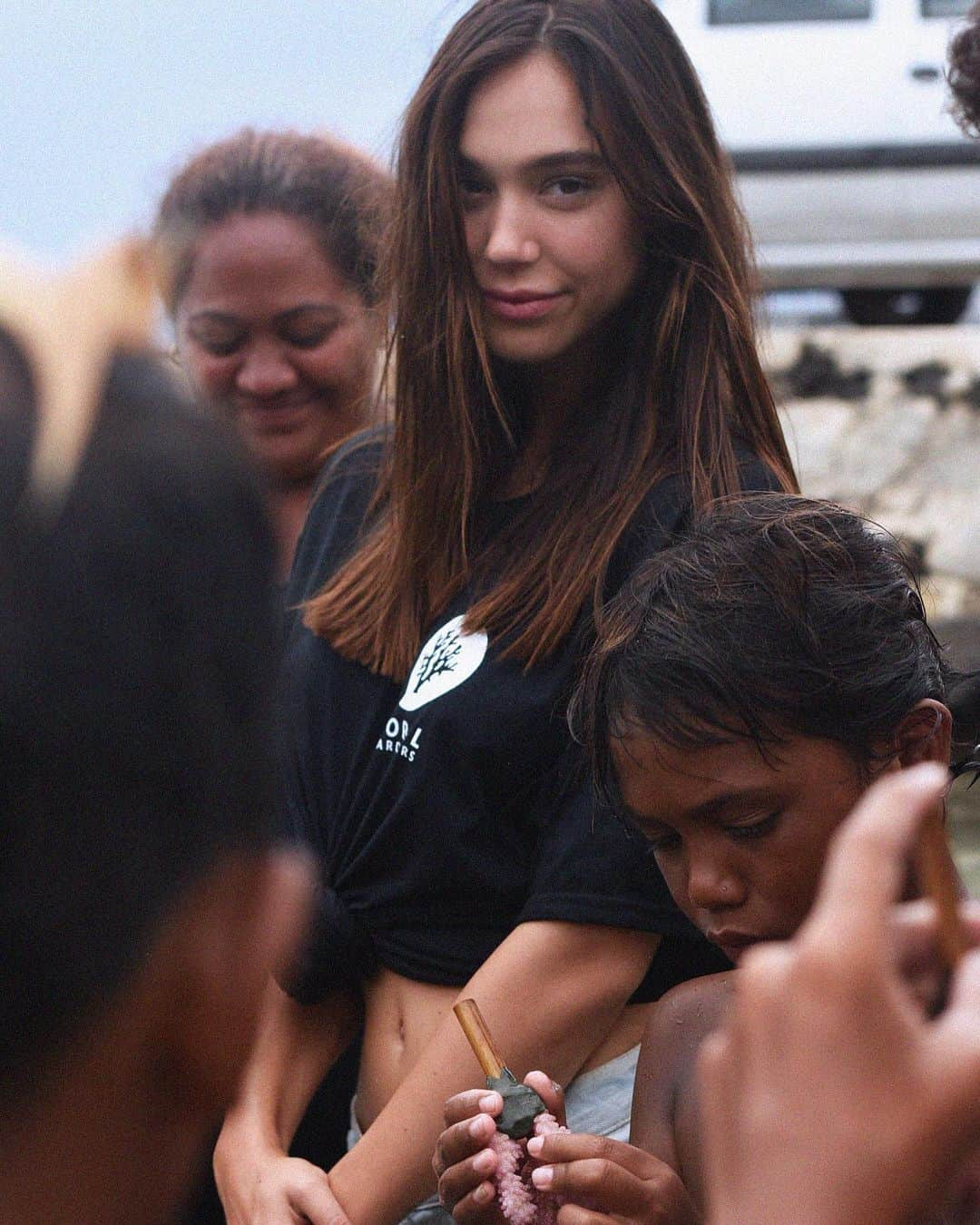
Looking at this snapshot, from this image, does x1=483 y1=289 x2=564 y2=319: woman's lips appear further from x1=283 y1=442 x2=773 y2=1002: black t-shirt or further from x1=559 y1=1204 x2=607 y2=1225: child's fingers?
x1=559 y1=1204 x2=607 y2=1225: child's fingers

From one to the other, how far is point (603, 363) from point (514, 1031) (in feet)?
2.97

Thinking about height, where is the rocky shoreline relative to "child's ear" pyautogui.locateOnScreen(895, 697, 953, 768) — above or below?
below

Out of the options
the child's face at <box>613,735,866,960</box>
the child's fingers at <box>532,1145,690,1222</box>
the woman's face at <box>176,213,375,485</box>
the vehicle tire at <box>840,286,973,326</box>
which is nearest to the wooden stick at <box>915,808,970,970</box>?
the child's fingers at <box>532,1145,690,1222</box>

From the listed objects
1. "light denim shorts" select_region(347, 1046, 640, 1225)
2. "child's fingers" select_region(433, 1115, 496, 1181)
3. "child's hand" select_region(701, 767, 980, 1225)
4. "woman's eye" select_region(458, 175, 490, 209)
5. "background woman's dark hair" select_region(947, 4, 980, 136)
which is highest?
"background woman's dark hair" select_region(947, 4, 980, 136)

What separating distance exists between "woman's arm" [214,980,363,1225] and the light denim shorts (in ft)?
0.42

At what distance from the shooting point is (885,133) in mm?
6930

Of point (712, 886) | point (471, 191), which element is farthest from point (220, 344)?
point (712, 886)

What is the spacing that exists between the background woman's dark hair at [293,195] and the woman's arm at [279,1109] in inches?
49.7

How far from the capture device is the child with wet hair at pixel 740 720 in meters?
1.90

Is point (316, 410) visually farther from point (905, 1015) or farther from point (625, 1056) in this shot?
point (905, 1015)

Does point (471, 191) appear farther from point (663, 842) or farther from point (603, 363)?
point (663, 842)

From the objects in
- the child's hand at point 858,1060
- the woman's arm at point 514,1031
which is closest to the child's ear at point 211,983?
the child's hand at point 858,1060

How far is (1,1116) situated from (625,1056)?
1346 millimetres

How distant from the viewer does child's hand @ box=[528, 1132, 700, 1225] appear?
5.59ft
